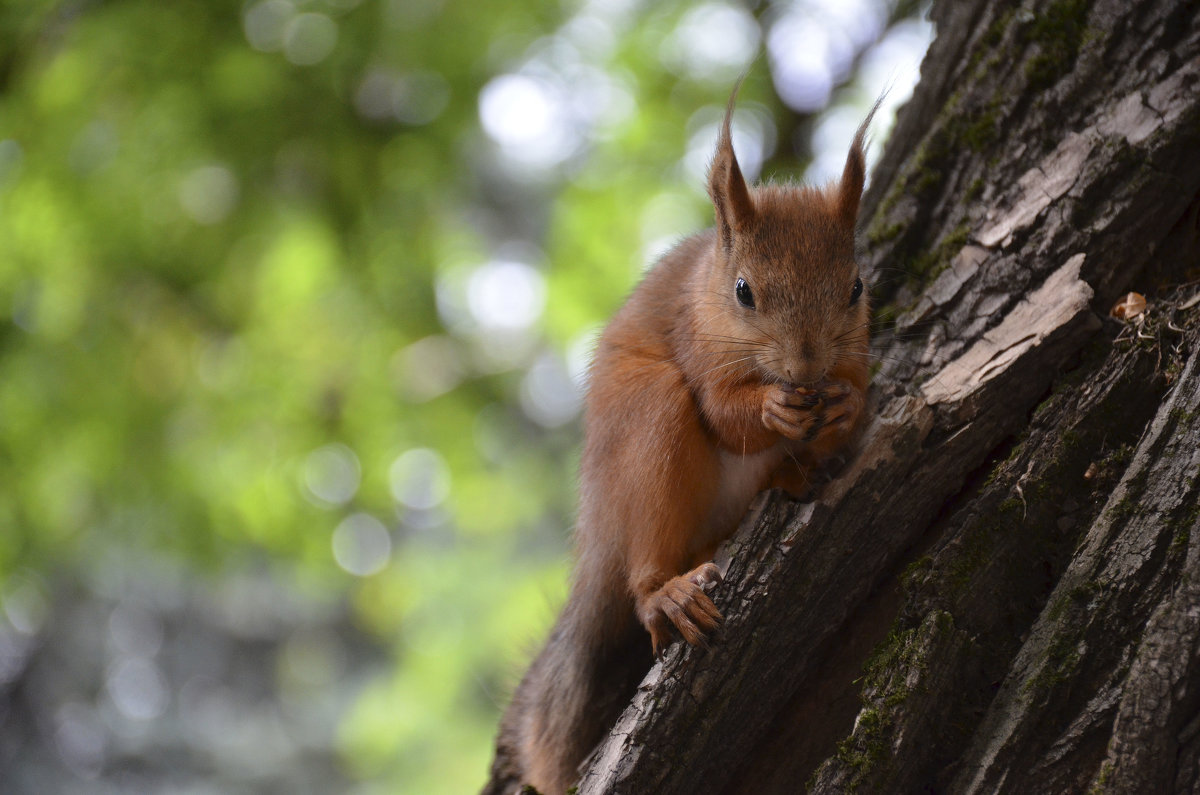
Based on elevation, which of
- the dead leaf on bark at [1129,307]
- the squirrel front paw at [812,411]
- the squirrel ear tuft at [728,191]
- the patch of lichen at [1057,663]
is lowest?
the patch of lichen at [1057,663]

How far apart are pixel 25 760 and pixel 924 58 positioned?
499cm

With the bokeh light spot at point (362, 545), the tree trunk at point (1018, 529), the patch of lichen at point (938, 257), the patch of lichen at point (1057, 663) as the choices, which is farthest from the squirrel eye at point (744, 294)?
the bokeh light spot at point (362, 545)

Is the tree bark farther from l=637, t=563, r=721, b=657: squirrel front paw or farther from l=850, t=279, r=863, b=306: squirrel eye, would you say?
l=850, t=279, r=863, b=306: squirrel eye

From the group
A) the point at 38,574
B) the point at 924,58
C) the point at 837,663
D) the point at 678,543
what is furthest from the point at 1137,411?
the point at 38,574

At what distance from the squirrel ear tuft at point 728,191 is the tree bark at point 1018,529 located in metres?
0.50

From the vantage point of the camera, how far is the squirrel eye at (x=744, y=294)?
2.06m

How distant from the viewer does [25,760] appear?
14.5ft

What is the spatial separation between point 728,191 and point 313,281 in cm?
307

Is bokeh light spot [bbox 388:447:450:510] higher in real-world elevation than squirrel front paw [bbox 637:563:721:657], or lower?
higher

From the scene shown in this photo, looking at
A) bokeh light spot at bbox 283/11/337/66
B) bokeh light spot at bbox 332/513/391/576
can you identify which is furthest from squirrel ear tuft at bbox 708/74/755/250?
bokeh light spot at bbox 332/513/391/576

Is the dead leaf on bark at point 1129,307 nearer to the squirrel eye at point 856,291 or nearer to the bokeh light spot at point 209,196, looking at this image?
the squirrel eye at point 856,291

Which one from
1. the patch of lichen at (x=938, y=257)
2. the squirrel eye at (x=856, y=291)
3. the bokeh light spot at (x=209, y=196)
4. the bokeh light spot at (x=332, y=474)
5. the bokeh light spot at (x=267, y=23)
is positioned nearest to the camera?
the squirrel eye at (x=856, y=291)

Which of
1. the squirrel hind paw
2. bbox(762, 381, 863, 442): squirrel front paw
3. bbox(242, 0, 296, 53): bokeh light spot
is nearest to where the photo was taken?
the squirrel hind paw

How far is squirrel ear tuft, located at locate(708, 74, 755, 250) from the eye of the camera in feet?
6.93
